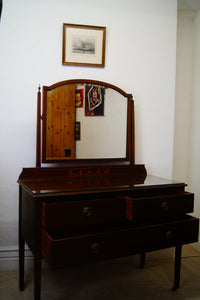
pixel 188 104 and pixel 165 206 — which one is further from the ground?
pixel 188 104

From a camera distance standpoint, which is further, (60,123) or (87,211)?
(60,123)

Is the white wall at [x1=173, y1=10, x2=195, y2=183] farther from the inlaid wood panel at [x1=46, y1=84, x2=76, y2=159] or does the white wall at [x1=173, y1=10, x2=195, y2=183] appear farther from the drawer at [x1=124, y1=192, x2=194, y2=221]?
the inlaid wood panel at [x1=46, y1=84, x2=76, y2=159]

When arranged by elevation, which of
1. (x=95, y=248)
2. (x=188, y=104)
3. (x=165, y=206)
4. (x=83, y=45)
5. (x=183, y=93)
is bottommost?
(x=95, y=248)

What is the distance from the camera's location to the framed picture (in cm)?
198

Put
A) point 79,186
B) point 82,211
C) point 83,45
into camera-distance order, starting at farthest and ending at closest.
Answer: point 83,45, point 79,186, point 82,211

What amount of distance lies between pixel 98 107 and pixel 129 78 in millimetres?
411

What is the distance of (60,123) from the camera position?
1.85 meters

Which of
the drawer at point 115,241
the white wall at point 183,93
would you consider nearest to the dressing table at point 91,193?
the drawer at point 115,241

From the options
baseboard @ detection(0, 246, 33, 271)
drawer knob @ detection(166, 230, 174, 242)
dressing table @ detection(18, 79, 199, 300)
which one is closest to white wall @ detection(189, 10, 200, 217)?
dressing table @ detection(18, 79, 199, 300)

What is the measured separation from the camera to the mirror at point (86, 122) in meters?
1.84

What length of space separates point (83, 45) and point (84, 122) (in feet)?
2.04

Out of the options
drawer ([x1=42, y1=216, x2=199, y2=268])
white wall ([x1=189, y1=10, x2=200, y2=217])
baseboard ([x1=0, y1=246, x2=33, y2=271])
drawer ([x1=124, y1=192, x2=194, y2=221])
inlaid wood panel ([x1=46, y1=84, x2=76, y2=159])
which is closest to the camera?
drawer ([x1=42, y1=216, x2=199, y2=268])

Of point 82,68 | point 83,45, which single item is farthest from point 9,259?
point 83,45

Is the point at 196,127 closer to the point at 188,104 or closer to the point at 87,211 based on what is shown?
the point at 188,104
